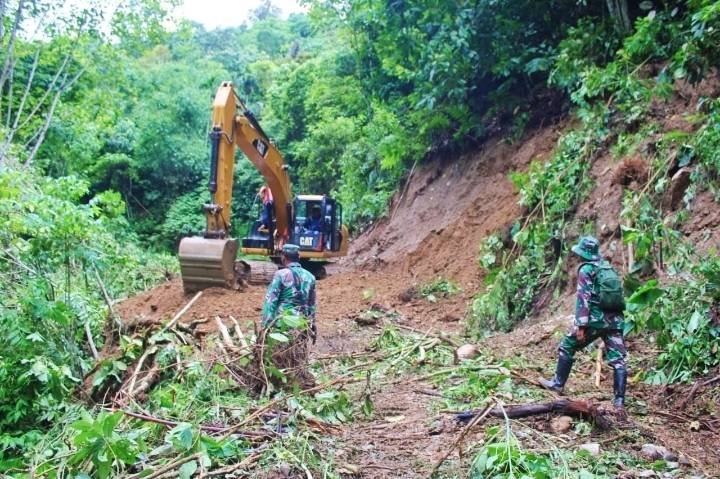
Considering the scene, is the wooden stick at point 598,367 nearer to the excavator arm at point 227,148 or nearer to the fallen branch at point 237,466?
the fallen branch at point 237,466

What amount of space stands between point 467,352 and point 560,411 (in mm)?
2148

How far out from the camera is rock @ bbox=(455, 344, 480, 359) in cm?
724

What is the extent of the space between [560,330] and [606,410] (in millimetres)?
2383

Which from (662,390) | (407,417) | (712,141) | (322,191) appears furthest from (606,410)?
(322,191)

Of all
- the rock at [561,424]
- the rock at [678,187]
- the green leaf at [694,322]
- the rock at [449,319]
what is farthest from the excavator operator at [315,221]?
the rock at [561,424]

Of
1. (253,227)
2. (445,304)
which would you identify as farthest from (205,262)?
(445,304)

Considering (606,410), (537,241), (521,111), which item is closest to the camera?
(606,410)

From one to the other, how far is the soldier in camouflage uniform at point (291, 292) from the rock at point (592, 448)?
113 inches

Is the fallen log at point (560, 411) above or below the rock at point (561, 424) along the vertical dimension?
above

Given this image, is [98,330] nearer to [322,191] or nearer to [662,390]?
[662,390]

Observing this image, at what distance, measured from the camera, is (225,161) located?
36.9 feet

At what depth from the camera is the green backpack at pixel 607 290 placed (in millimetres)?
5750

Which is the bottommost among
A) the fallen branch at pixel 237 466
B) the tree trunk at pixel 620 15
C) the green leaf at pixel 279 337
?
the fallen branch at pixel 237 466

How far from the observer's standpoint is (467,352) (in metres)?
7.31
